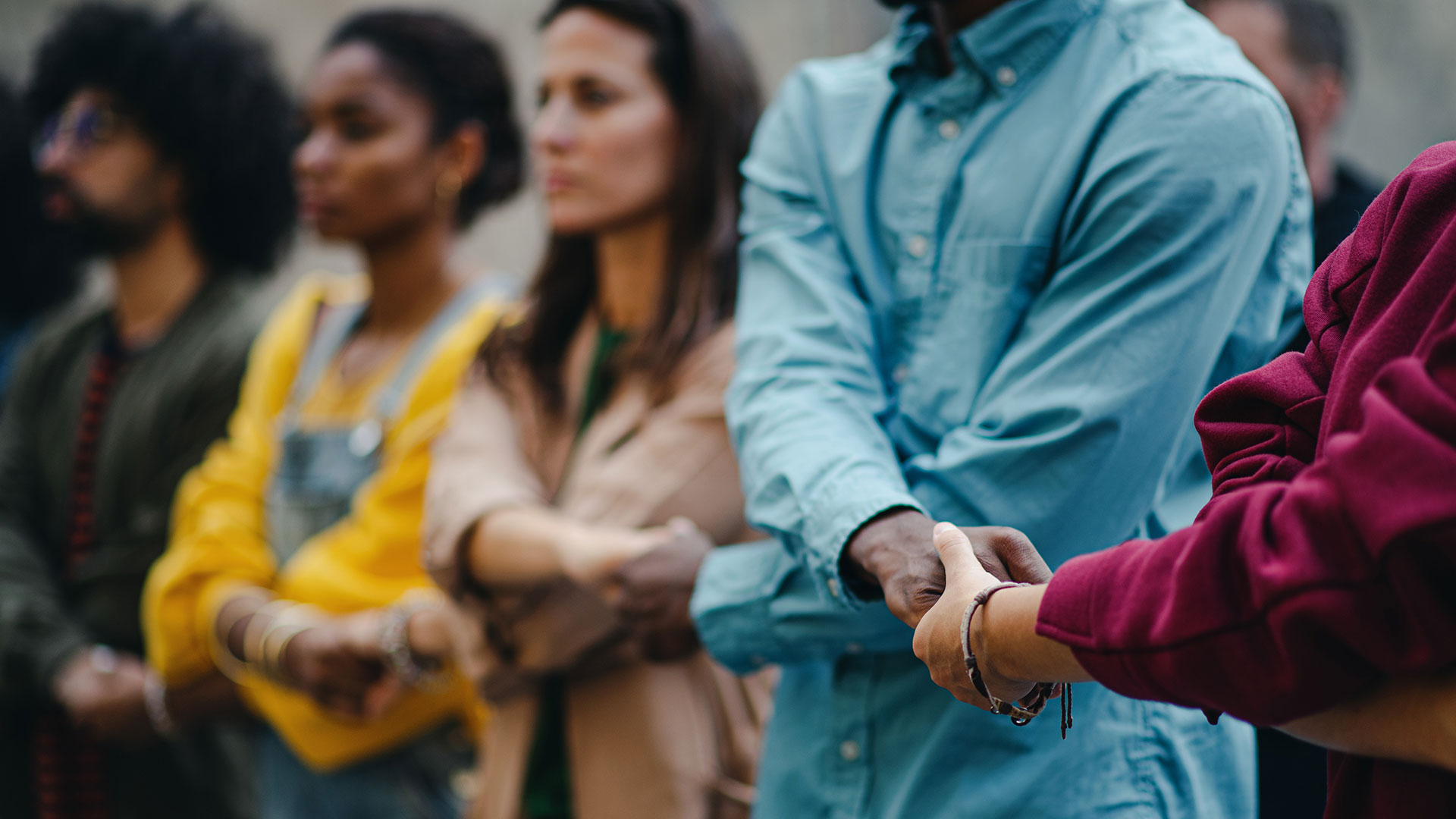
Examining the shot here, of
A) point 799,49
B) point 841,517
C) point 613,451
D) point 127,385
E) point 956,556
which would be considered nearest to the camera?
point 956,556

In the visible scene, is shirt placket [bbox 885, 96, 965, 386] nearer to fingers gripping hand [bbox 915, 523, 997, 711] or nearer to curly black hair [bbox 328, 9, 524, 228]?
fingers gripping hand [bbox 915, 523, 997, 711]

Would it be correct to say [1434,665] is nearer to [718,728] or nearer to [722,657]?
[722,657]

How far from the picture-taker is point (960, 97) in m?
1.68

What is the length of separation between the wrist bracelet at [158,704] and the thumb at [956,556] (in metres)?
2.50

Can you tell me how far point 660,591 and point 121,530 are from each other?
6.84ft

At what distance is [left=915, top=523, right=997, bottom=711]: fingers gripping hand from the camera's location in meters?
1.16

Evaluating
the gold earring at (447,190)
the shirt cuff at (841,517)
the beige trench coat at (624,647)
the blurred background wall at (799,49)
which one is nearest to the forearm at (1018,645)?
the shirt cuff at (841,517)

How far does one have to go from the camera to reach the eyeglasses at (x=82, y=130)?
12.8 feet

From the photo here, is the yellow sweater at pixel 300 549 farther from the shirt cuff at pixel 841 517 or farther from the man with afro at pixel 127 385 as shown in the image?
the shirt cuff at pixel 841 517

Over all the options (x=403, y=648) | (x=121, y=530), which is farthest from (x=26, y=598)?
(x=403, y=648)

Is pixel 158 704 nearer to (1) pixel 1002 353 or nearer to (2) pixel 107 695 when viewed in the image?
(2) pixel 107 695

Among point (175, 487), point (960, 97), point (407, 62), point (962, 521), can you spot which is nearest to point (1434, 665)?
point (962, 521)

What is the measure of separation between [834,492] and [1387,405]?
66 cm

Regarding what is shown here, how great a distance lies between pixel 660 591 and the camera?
2064 millimetres
